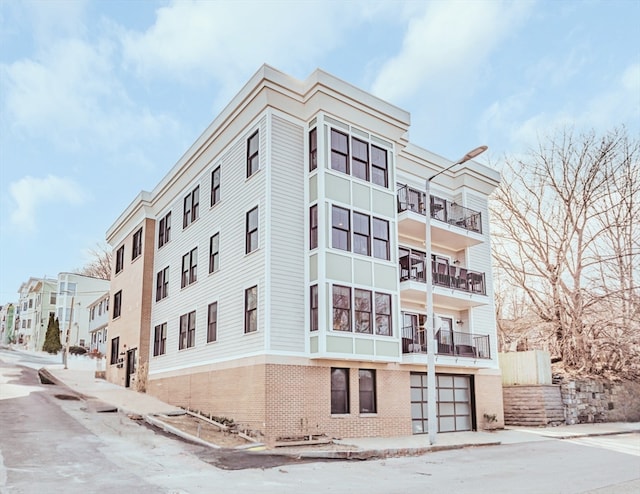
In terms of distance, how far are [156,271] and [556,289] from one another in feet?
75.4

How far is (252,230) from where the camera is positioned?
19297mm

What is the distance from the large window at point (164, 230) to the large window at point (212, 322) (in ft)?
22.2

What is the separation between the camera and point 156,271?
91.0 ft

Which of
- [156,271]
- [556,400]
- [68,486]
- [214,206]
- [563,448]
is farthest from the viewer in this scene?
[156,271]

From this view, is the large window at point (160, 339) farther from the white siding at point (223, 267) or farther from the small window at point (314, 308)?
the small window at point (314, 308)

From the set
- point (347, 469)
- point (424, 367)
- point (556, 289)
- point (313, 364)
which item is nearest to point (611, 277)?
point (556, 289)

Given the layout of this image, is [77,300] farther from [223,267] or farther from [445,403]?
[445,403]

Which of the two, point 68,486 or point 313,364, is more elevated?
point 313,364

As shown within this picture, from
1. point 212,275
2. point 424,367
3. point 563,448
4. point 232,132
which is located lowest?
point 563,448

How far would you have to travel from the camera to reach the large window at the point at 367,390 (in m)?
Result: 18.9

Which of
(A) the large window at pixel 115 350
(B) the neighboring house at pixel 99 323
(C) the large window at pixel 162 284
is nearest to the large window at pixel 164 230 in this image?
(C) the large window at pixel 162 284

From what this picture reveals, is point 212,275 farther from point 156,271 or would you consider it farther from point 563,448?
point 563,448

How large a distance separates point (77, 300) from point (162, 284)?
4569cm

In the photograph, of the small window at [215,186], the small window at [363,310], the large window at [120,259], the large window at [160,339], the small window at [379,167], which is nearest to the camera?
the small window at [363,310]
